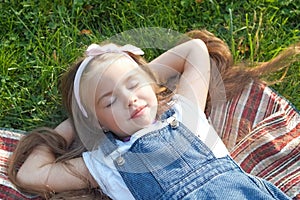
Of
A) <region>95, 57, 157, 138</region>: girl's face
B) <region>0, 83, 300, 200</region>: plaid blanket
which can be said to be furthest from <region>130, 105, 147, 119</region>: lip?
<region>0, 83, 300, 200</region>: plaid blanket

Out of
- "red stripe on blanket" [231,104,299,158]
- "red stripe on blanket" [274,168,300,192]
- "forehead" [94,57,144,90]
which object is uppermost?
"forehead" [94,57,144,90]

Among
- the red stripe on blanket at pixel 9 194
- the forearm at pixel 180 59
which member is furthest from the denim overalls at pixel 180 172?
the red stripe on blanket at pixel 9 194

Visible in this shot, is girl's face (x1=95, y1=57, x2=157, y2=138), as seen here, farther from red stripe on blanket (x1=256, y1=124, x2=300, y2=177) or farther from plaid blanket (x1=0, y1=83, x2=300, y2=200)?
red stripe on blanket (x1=256, y1=124, x2=300, y2=177)

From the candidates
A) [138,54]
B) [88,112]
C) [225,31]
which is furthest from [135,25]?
[88,112]

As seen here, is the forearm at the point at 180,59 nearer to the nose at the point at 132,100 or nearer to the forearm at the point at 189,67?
the forearm at the point at 189,67

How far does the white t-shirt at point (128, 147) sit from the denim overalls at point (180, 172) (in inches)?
0.9

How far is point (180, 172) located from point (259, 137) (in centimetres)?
48

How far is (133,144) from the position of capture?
89.4 inches

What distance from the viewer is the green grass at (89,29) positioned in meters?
2.76

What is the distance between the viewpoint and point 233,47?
2.82 meters

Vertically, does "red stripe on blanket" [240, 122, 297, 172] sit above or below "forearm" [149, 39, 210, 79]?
below

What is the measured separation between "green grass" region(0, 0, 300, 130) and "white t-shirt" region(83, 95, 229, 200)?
0.47m

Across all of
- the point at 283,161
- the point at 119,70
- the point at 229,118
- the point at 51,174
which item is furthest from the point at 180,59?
the point at 51,174

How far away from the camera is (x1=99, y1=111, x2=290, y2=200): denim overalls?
86.7 inches
